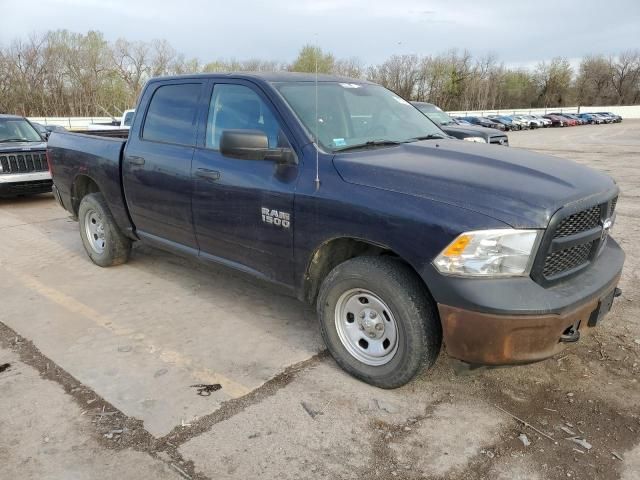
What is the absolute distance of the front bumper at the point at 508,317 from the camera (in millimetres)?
2602

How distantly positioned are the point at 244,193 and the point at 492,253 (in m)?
1.80

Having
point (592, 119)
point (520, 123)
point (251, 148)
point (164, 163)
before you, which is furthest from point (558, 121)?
point (251, 148)

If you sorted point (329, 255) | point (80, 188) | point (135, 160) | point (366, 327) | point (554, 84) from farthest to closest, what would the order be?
point (554, 84) < point (80, 188) < point (135, 160) < point (329, 255) < point (366, 327)

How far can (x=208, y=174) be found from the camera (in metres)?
3.93

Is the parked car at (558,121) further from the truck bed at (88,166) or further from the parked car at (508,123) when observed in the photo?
the truck bed at (88,166)

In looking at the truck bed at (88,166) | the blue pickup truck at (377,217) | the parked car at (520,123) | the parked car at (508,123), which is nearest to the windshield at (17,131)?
the truck bed at (88,166)

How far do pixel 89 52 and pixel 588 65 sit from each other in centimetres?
9257

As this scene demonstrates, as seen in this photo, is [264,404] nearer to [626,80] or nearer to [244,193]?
[244,193]

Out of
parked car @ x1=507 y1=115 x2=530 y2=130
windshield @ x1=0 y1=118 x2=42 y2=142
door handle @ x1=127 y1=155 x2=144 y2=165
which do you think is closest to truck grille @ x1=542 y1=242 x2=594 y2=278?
door handle @ x1=127 y1=155 x2=144 y2=165

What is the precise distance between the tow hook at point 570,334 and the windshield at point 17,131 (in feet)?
33.5

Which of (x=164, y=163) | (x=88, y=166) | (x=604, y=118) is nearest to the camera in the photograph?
(x=164, y=163)

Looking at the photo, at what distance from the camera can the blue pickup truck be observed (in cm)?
265

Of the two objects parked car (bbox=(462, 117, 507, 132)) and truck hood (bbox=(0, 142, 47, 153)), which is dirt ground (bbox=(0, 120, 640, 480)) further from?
parked car (bbox=(462, 117, 507, 132))

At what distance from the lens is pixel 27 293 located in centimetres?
490
